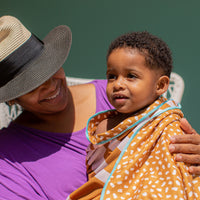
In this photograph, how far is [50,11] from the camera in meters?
3.08

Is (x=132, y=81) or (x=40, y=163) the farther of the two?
(x=40, y=163)

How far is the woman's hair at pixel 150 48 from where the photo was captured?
103cm

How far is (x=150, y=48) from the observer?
1.03 m

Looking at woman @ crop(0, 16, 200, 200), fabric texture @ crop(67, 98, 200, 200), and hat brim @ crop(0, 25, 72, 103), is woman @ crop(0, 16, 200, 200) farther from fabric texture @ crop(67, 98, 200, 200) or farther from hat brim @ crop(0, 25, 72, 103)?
fabric texture @ crop(67, 98, 200, 200)

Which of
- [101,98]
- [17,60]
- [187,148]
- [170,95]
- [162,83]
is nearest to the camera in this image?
[187,148]

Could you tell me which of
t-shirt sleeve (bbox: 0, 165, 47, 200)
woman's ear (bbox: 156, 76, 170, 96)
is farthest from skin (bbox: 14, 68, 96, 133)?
woman's ear (bbox: 156, 76, 170, 96)

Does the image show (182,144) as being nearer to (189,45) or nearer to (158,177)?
(158,177)

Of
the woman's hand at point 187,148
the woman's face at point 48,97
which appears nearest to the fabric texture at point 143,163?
the woman's hand at point 187,148

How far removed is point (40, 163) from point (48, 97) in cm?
38

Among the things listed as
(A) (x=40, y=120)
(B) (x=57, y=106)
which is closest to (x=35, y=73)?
(B) (x=57, y=106)

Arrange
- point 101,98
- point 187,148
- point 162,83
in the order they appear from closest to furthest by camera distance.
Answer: point 187,148, point 162,83, point 101,98

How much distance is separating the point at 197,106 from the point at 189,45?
61 cm

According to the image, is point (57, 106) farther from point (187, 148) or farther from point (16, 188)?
point (187, 148)

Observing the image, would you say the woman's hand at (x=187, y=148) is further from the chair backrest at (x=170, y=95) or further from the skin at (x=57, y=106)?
the chair backrest at (x=170, y=95)
